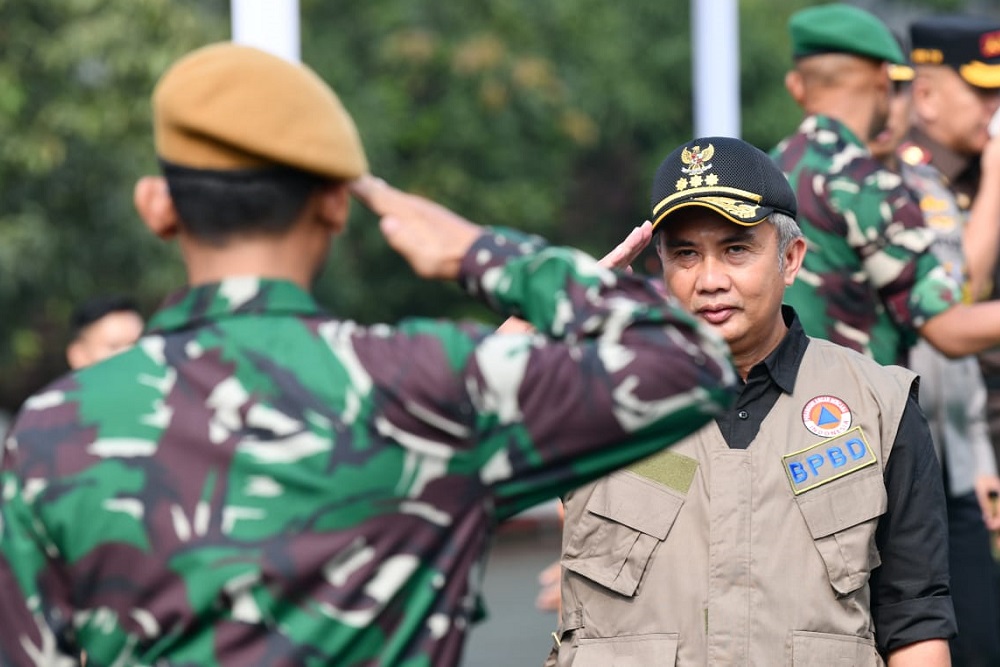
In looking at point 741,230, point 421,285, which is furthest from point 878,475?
point 421,285

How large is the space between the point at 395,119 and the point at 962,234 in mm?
14011

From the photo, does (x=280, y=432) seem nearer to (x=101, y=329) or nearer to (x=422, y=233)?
(x=422, y=233)

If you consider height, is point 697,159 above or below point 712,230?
above

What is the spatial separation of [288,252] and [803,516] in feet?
4.88

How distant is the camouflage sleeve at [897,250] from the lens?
196 inches

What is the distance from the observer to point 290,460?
247cm

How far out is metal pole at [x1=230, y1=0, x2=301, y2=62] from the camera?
20.3ft

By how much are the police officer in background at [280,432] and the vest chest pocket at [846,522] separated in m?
1.17

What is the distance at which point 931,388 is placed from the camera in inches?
232

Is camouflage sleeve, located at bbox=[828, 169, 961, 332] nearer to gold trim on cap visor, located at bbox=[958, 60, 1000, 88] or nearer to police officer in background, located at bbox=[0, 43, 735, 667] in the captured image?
gold trim on cap visor, located at bbox=[958, 60, 1000, 88]

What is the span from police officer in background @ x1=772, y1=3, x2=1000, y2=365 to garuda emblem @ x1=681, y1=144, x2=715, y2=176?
1.12m

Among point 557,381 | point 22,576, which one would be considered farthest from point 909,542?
point 22,576

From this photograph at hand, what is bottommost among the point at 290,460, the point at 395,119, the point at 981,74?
the point at 290,460

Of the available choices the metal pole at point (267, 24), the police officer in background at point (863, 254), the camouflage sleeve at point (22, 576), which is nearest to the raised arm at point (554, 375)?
the camouflage sleeve at point (22, 576)
